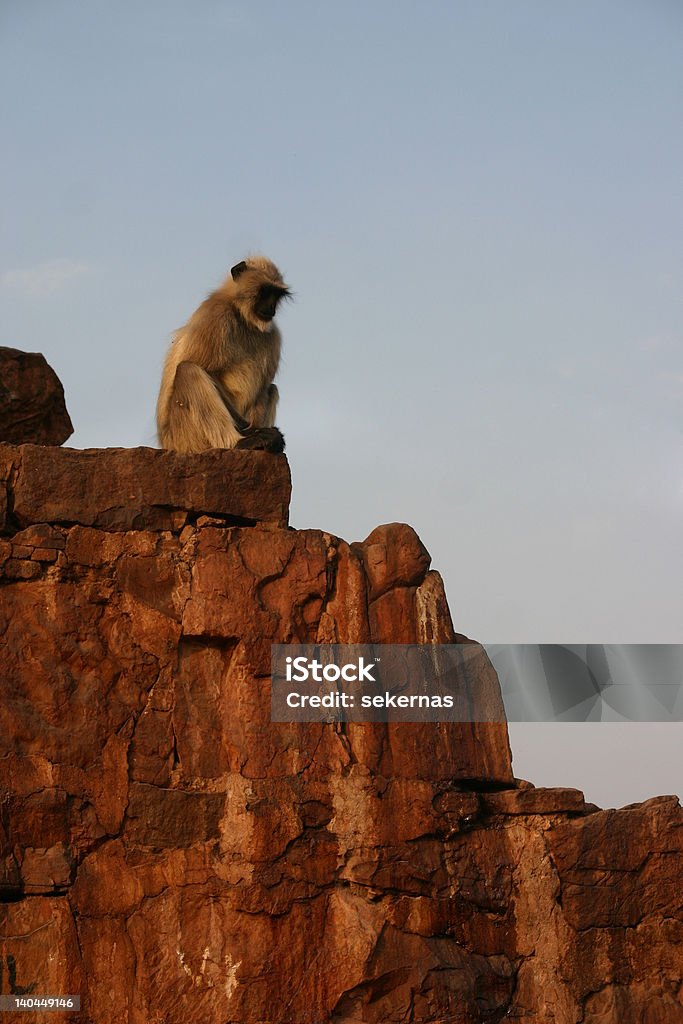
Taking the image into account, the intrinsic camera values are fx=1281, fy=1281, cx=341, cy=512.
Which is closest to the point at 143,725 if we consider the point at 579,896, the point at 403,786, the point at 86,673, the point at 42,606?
the point at 86,673

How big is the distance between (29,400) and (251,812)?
9.07ft

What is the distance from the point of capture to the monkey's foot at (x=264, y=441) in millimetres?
6832

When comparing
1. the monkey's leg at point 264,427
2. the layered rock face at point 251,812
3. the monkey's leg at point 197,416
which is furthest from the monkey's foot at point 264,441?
the monkey's leg at point 197,416

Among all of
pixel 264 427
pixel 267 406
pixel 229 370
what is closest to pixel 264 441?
pixel 264 427

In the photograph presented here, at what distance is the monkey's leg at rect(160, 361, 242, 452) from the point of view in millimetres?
7215

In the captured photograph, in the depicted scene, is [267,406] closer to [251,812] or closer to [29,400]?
[29,400]

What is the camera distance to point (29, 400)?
7234mm

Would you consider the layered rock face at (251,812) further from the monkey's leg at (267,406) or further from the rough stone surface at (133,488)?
the monkey's leg at (267,406)

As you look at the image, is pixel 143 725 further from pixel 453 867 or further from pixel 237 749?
pixel 453 867

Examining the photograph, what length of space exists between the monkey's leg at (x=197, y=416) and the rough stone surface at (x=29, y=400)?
0.66 meters

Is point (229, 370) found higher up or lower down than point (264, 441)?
higher up

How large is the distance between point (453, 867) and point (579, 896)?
67cm

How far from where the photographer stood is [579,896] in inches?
248

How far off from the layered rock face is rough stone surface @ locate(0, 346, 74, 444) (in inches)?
35.3
